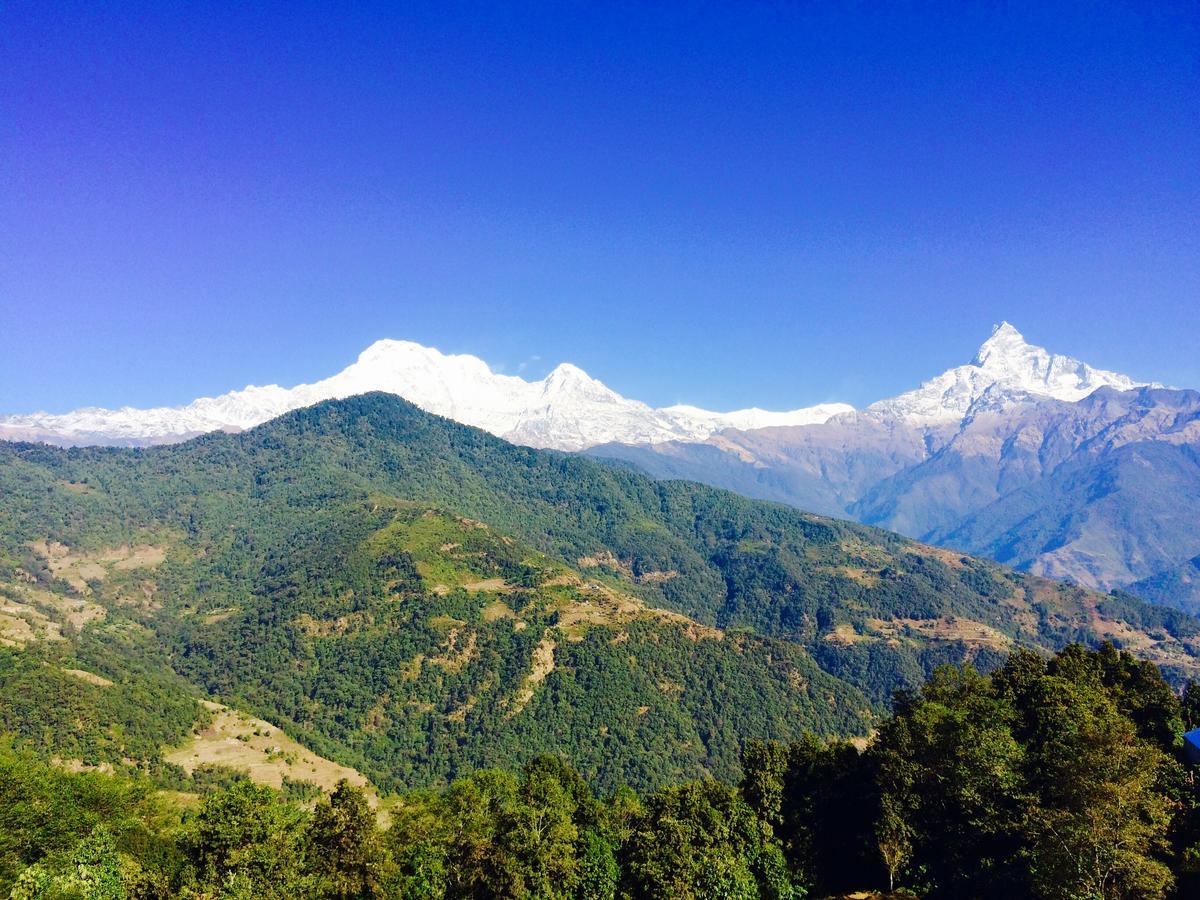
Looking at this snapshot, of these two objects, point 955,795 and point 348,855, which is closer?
point 348,855

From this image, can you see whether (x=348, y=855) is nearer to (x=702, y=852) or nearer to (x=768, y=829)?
(x=702, y=852)

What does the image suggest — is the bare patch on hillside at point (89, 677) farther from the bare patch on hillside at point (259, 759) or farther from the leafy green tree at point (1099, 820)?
the leafy green tree at point (1099, 820)

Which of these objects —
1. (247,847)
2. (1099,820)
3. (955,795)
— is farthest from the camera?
(955,795)

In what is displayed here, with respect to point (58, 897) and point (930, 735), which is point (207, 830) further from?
point (930, 735)

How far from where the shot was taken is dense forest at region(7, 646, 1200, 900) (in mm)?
49284

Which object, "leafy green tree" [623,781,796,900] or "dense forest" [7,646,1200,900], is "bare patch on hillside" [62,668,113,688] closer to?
"dense forest" [7,646,1200,900]

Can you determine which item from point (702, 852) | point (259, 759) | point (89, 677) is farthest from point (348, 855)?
point (89, 677)

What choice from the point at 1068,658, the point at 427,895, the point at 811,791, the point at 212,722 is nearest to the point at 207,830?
the point at 427,895

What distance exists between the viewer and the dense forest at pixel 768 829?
49.3m

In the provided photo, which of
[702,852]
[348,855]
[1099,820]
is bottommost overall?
[348,855]

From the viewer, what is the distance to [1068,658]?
98.2 metres

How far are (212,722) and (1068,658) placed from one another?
22370 centimetres

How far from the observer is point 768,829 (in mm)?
74062

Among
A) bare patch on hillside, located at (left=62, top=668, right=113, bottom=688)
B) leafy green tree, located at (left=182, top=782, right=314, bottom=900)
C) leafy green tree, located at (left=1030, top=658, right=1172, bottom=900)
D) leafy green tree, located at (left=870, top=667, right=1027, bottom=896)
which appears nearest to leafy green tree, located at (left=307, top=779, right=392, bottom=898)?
→ leafy green tree, located at (left=182, top=782, right=314, bottom=900)
